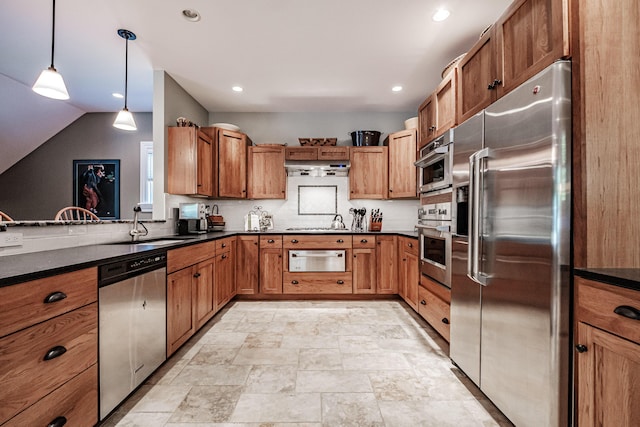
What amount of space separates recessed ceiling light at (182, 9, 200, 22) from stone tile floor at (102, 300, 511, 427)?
9.19 ft

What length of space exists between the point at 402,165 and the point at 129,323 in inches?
138

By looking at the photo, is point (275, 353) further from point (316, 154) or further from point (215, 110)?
point (215, 110)

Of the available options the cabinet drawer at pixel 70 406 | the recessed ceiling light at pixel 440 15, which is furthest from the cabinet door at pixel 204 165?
the recessed ceiling light at pixel 440 15

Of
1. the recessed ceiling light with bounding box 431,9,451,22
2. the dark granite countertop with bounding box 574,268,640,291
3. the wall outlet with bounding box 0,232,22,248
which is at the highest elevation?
the recessed ceiling light with bounding box 431,9,451,22

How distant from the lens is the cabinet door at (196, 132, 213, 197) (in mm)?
3387

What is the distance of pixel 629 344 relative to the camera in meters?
0.90

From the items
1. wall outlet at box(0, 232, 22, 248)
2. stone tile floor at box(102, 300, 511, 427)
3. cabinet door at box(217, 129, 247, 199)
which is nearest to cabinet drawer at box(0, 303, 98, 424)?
stone tile floor at box(102, 300, 511, 427)

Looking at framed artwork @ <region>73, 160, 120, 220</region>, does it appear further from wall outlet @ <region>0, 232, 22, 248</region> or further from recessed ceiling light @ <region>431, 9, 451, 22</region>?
recessed ceiling light @ <region>431, 9, 451, 22</region>

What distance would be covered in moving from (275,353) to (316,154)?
2.72 meters

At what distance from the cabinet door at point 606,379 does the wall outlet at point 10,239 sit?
2.86 meters

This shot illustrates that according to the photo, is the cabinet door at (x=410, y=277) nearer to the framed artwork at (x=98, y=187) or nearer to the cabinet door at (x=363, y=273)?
the cabinet door at (x=363, y=273)

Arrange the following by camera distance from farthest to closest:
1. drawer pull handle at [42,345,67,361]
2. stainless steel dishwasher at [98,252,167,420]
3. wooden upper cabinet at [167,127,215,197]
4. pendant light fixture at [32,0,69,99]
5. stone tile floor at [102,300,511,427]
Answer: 1. wooden upper cabinet at [167,127,215,197]
2. pendant light fixture at [32,0,69,99]
3. stone tile floor at [102,300,511,427]
4. stainless steel dishwasher at [98,252,167,420]
5. drawer pull handle at [42,345,67,361]

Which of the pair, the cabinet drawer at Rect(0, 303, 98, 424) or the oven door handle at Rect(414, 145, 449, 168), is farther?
the oven door handle at Rect(414, 145, 449, 168)

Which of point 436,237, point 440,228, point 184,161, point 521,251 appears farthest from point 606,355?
point 184,161
